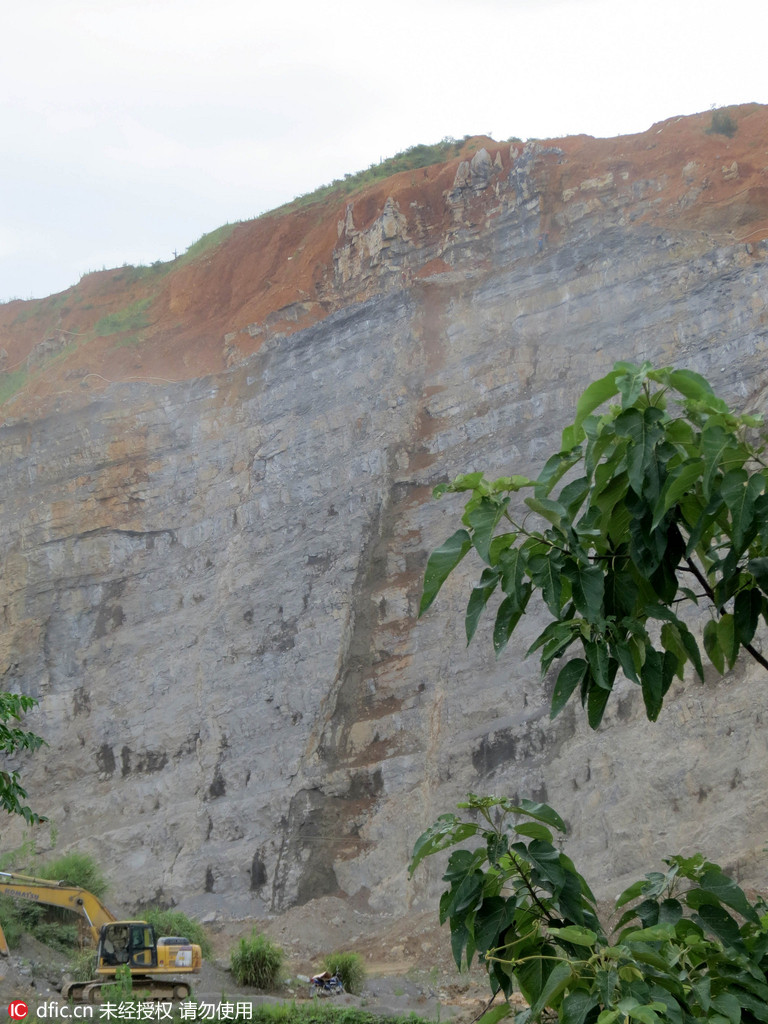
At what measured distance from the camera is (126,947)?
566 inches

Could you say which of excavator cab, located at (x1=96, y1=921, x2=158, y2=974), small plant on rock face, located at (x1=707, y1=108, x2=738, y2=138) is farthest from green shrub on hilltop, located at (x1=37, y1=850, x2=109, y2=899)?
small plant on rock face, located at (x1=707, y1=108, x2=738, y2=138)

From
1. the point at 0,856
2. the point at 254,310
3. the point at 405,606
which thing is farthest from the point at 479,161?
the point at 0,856

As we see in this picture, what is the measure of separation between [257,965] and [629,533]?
15292mm

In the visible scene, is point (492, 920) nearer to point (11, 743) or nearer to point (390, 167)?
point (11, 743)

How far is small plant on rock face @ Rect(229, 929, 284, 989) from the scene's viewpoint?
50.1 feet

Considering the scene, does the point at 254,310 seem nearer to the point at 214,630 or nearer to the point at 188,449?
the point at 188,449

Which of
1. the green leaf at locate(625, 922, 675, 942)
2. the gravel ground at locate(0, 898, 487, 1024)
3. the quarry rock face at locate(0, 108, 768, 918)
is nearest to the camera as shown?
the green leaf at locate(625, 922, 675, 942)

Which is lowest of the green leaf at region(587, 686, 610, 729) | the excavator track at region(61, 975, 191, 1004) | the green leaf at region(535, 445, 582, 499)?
the excavator track at region(61, 975, 191, 1004)

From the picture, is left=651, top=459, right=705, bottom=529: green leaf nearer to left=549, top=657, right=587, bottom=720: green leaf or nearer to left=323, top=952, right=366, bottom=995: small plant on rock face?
left=549, top=657, right=587, bottom=720: green leaf

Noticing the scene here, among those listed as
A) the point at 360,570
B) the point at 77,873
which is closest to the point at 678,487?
the point at 77,873

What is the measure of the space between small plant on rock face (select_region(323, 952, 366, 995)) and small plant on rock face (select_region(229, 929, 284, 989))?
911mm

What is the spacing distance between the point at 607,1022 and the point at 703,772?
17643mm

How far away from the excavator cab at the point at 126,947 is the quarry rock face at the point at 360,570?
606 cm

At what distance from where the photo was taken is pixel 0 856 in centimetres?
2211
